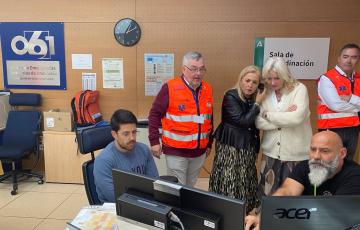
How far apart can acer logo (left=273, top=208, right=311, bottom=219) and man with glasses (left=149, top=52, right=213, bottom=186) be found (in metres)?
1.75

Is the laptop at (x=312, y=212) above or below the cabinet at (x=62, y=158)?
above

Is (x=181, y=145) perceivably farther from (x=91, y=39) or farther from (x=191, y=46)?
(x=91, y=39)

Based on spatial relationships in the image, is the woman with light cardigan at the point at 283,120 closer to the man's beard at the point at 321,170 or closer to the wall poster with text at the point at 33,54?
the man's beard at the point at 321,170

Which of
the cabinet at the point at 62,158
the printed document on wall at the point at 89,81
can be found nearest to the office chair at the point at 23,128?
the cabinet at the point at 62,158

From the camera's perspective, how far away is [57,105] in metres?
4.26

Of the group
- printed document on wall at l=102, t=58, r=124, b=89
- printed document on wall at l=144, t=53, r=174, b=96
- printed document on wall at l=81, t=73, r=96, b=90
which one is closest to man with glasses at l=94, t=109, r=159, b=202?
printed document on wall at l=144, t=53, r=174, b=96

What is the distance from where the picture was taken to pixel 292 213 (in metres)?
0.95

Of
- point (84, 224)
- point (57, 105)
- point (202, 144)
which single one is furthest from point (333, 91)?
point (57, 105)

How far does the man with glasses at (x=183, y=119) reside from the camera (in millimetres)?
2693

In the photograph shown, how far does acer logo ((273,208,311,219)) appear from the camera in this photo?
3.10ft

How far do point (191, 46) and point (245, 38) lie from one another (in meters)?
0.69

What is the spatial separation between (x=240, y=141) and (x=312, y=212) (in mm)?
1566

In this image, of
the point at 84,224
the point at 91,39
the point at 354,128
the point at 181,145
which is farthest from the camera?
the point at 91,39

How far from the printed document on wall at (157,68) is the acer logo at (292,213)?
3.24 meters
